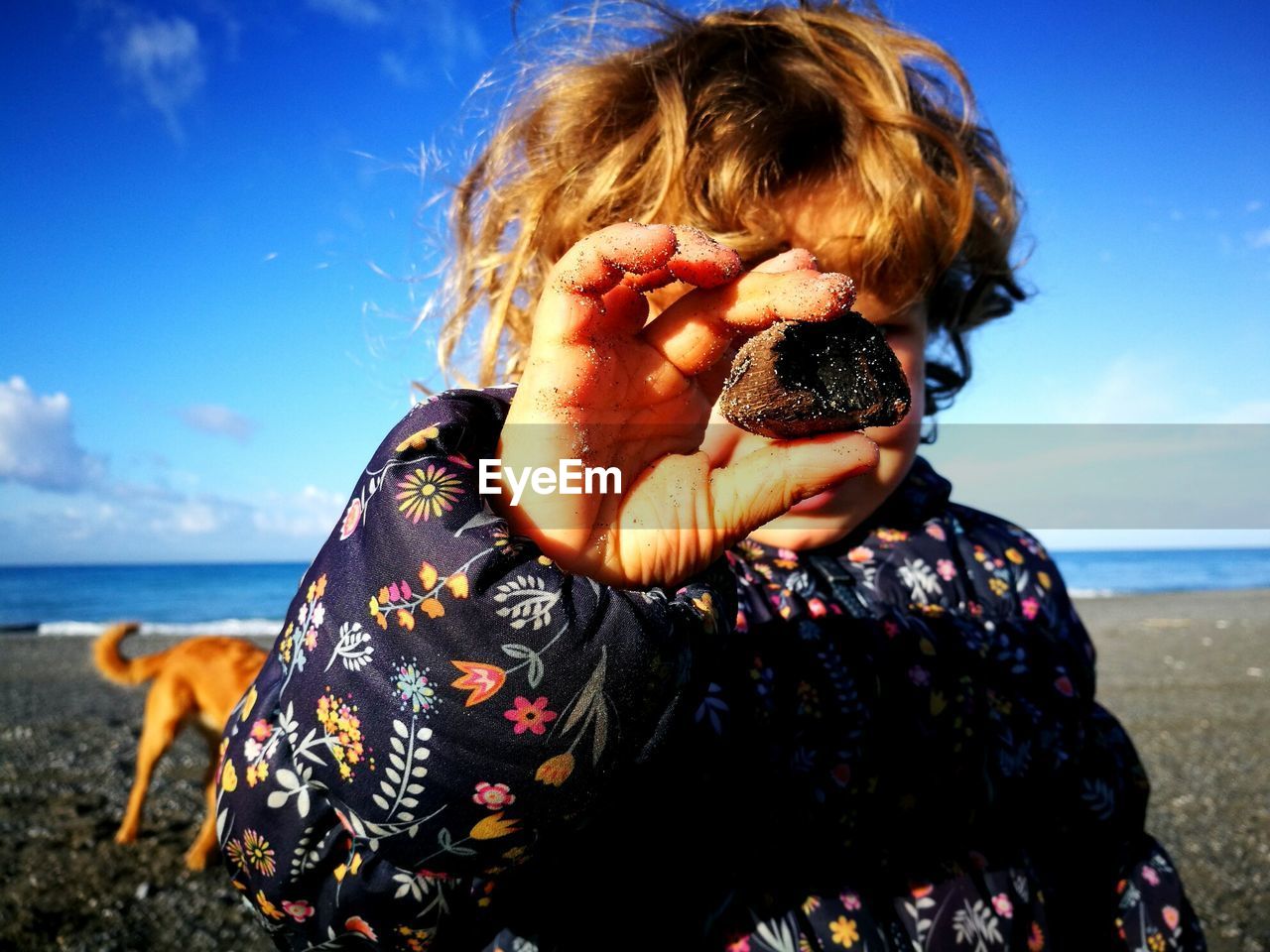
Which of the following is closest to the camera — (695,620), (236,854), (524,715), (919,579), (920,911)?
(524,715)

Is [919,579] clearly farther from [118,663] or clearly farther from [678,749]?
[118,663]

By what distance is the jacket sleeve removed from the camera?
109cm

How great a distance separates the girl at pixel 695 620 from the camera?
44.2 inches

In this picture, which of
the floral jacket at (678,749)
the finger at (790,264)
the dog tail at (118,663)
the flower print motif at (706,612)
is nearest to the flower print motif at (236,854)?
the floral jacket at (678,749)

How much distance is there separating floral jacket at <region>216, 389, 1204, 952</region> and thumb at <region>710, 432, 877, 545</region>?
5.1 inches

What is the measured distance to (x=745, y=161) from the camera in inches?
83.8

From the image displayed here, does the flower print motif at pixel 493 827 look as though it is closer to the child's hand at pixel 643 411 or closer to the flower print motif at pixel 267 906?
the child's hand at pixel 643 411

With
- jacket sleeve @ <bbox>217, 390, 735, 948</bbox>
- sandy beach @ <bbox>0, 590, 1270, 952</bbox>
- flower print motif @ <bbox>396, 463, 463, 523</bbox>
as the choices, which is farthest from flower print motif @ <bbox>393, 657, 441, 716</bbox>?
sandy beach @ <bbox>0, 590, 1270, 952</bbox>

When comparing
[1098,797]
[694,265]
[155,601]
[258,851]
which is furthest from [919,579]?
[155,601]

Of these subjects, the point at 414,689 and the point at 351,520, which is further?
the point at 351,520

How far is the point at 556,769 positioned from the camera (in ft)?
3.63

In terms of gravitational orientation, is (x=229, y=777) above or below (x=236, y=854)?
above

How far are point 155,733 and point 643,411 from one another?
4.69 metres

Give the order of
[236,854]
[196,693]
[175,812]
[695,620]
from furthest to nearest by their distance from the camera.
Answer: [196,693] < [175,812] < [236,854] < [695,620]
